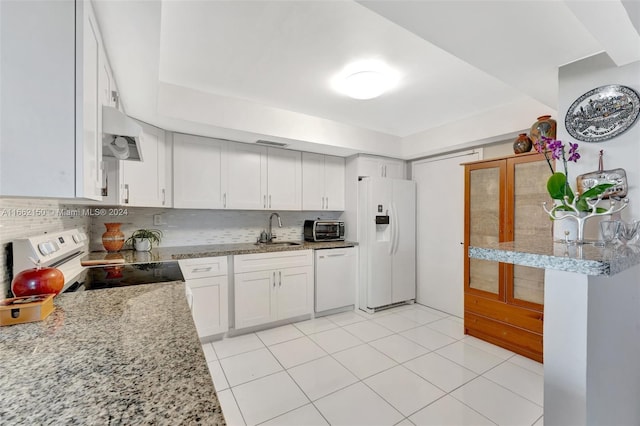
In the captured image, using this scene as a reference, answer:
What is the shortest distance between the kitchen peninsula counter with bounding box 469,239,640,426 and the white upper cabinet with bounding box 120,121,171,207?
266 centimetres

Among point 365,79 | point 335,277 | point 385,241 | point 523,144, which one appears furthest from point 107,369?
point 385,241

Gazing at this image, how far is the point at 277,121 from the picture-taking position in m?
2.89

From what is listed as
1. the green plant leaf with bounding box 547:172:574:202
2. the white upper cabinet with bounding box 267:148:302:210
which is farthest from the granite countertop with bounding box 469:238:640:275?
the white upper cabinet with bounding box 267:148:302:210

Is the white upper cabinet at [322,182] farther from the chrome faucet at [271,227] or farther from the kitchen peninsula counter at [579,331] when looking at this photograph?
the kitchen peninsula counter at [579,331]

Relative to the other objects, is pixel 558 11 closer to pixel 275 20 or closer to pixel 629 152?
pixel 629 152

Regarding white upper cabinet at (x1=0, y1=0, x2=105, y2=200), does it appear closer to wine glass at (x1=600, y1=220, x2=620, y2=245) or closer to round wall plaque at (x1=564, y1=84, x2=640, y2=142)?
wine glass at (x1=600, y1=220, x2=620, y2=245)

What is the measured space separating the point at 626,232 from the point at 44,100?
2399mm

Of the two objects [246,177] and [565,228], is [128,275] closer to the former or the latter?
[246,177]

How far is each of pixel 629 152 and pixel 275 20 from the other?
2048mm

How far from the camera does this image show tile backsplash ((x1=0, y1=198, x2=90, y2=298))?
125cm

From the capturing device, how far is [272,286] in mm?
3129

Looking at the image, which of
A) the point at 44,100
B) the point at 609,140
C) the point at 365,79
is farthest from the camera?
the point at 365,79

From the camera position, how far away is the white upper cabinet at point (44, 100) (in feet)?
2.73

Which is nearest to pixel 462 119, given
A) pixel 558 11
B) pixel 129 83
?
pixel 558 11
